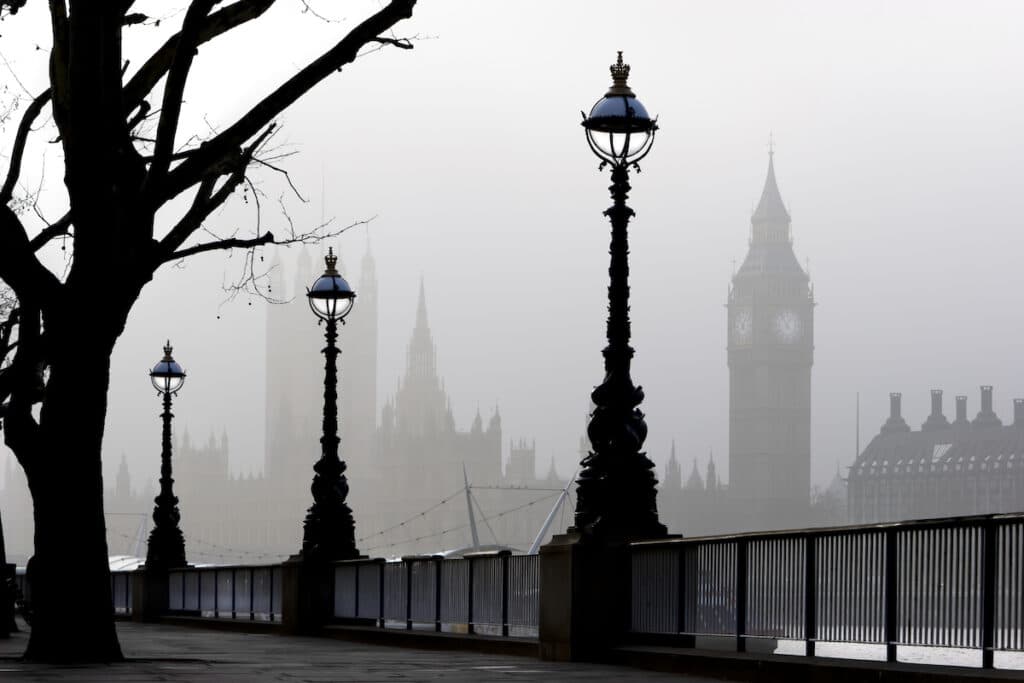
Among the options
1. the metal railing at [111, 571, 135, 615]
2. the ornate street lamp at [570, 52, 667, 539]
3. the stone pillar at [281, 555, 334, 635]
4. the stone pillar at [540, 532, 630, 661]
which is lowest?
the metal railing at [111, 571, 135, 615]

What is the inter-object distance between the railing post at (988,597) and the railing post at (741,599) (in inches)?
124

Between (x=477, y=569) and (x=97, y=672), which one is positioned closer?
(x=97, y=672)

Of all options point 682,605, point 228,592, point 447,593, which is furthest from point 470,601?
point 228,592

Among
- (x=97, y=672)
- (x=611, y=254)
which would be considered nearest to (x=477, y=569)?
(x=611, y=254)

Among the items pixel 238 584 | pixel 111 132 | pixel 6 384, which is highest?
pixel 111 132

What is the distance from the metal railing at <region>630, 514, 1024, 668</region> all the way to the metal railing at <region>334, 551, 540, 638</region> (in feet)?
9.53

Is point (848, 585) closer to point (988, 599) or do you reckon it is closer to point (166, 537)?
point (988, 599)

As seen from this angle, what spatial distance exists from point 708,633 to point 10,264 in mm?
6081

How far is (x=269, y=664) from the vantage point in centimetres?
1473

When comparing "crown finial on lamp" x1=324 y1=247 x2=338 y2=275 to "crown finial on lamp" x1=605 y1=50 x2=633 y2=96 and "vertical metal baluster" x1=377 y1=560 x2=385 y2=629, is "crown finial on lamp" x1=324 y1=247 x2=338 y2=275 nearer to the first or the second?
"vertical metal baluster" x1=377 y1=560 x2=385 y2=629

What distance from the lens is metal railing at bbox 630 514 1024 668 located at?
33.4 ft

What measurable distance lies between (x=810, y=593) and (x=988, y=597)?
7.40ft

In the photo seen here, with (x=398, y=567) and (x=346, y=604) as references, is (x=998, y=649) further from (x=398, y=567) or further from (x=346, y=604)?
Result: (x=346, y=604)

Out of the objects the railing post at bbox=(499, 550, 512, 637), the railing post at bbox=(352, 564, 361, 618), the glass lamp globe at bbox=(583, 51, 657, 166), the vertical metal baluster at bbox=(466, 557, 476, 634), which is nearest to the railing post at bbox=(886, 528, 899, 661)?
the glass lamp globe at bbox=(583, 51, 657, 166)
